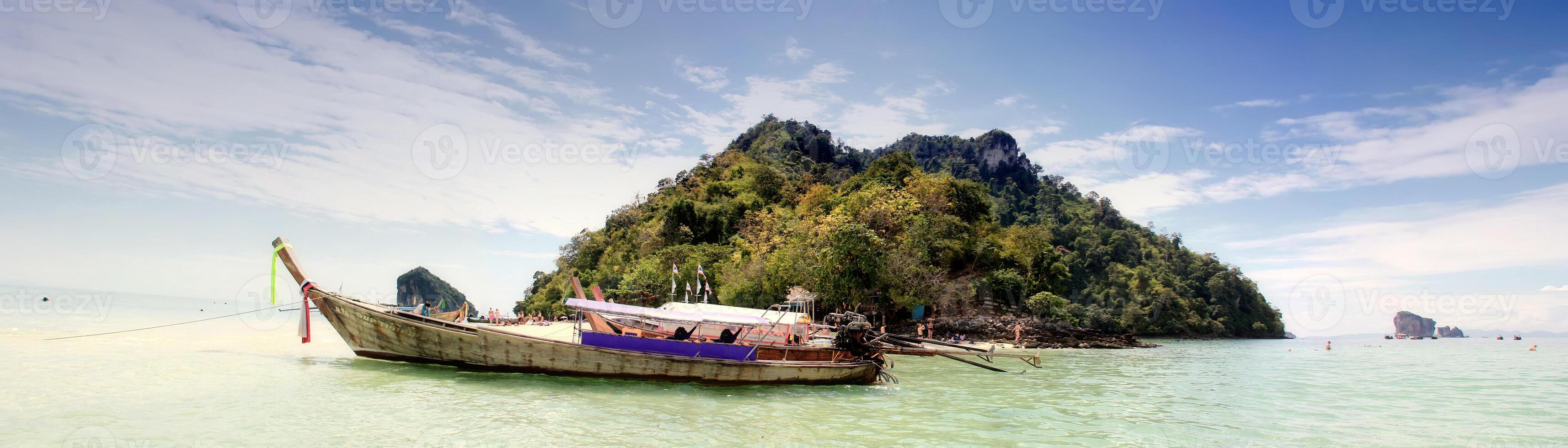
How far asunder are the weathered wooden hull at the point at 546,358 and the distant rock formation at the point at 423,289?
84.0 metres

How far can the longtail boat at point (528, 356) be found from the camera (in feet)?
47.5

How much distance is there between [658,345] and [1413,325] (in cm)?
16058

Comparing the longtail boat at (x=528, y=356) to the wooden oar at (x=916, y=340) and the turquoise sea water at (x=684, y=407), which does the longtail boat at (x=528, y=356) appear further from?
the wooden oar at (x=916, y=340)

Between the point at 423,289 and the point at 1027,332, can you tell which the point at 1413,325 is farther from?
the point at 423,289

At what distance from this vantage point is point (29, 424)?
9070 mm

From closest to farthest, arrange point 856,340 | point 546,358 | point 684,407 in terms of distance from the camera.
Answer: point 684,407 → point 546,358 → point 856,340

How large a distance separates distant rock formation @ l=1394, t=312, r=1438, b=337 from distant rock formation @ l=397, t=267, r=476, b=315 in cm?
15687

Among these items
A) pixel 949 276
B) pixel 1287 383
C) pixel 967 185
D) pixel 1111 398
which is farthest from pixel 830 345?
pixel 967 185

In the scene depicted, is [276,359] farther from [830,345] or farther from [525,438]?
[830,345]

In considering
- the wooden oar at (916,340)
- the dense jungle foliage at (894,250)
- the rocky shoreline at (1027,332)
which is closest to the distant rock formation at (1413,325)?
the dense jungle foliage at (894,250)

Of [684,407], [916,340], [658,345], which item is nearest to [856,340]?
[916,340]

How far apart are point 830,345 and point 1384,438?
A: 11.0 meters

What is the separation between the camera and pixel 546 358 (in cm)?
1455

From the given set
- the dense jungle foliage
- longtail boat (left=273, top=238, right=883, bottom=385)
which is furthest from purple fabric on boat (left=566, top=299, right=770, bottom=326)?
the dense jungle foliage
